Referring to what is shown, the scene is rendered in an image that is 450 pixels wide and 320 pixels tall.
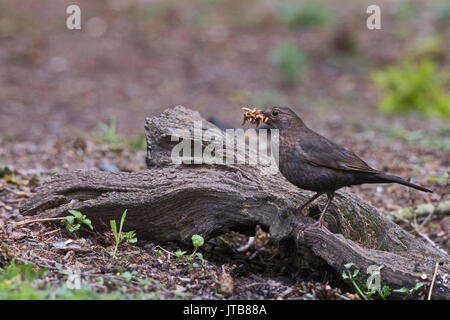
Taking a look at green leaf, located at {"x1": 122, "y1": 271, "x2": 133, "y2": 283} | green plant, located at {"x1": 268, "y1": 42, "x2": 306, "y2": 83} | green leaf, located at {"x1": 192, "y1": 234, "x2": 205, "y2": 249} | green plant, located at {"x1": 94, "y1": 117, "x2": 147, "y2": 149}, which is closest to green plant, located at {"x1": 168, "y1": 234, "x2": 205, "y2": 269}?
green leaf, located at {"x1": 192, "y1": 234, "x2": 205, "y2": 249}

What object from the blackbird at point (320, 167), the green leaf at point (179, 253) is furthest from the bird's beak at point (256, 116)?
the green leaf at point (179, 253)

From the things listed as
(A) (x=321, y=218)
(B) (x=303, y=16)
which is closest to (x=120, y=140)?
(A) (x=321, y=218)

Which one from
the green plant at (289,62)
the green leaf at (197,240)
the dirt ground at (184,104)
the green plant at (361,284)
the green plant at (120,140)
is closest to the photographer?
the green plant at (361,284)

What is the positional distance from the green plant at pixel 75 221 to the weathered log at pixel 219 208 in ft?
0.26

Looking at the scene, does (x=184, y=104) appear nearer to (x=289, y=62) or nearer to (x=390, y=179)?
(x=289, y=62)

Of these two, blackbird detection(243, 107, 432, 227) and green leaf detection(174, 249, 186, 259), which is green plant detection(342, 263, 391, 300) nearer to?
blackbird detection(243, 107, 432, 227)

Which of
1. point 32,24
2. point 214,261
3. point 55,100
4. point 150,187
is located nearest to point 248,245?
point 214,261

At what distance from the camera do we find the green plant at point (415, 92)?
1022cm

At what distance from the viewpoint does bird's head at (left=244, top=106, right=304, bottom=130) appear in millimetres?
4648

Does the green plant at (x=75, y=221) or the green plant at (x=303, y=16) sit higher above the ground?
the green plant at (x=303, y=16)

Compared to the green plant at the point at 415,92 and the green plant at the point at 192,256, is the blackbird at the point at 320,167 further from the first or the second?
the green plant at the point at 415,92

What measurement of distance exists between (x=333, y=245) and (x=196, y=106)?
649cm

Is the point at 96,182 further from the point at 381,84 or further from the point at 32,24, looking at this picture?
the point at 32,24

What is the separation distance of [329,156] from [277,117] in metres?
0.53
